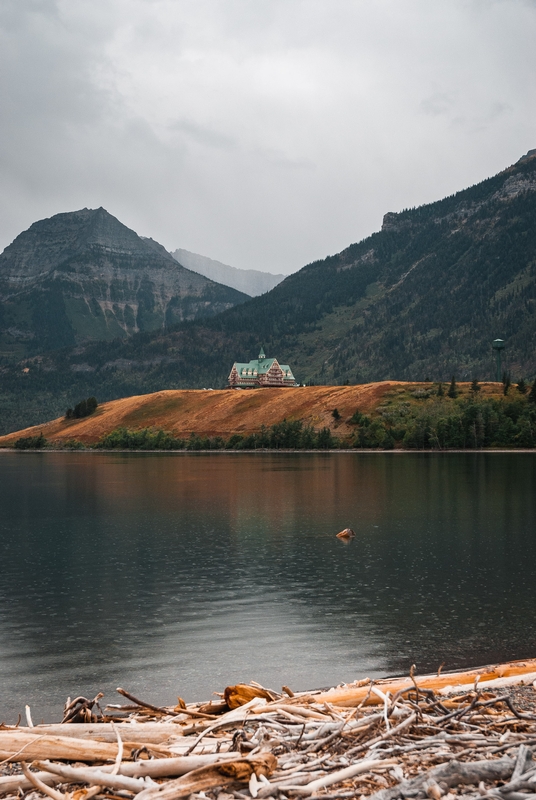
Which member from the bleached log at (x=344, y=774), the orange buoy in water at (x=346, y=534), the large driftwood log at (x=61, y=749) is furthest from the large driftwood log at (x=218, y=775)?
the orange buoy in water at (x=346, y=534)

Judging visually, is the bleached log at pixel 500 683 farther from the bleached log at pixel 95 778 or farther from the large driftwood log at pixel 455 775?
the bleached log at pixel 95 778

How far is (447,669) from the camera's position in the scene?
24.5 metres

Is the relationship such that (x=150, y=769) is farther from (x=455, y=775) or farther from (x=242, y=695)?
(x=242, y=695)

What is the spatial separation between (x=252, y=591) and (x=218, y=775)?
2919 centimetres

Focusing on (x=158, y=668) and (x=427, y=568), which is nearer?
(x=158, y=668)

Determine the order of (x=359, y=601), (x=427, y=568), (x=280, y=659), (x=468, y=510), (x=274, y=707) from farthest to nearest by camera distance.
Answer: (x=468, y=510) < (x=427, y=568) < (x=359, y=601) < (x=280, y=659) < (x=274, y=707)

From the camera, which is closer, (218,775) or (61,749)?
(218,775)

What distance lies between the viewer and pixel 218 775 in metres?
9.41

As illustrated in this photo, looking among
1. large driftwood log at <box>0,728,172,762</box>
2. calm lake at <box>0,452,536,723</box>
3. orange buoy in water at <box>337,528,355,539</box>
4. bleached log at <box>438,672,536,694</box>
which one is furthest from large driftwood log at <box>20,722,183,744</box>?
orange buoy in water at <box>337,528,355,539</box>

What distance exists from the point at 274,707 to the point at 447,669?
46.6 ft

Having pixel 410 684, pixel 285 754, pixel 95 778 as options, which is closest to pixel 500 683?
pixel 410 684

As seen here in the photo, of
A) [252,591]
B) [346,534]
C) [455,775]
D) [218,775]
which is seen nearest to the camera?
[455,775]

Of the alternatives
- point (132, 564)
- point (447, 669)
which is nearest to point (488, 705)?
point (447, 669)

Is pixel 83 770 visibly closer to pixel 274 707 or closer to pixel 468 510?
pixel 274 707
